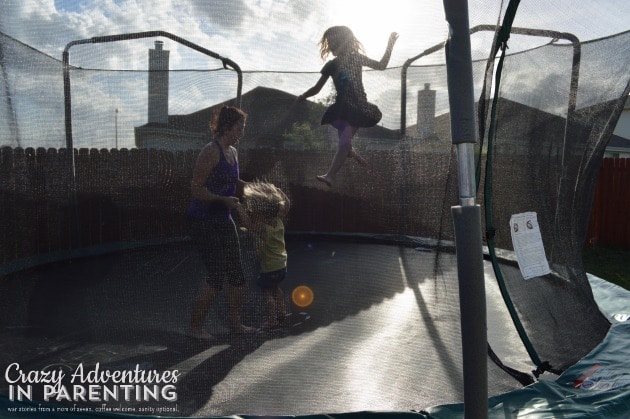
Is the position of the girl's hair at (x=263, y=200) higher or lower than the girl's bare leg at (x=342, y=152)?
lower

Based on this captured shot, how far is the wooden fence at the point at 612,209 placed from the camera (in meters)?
5.89

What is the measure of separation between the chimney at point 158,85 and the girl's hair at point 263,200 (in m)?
0.34

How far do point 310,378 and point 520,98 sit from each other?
1339 mm

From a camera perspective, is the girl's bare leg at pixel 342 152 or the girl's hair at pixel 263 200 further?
the girl's bare leg at pixel 342 152

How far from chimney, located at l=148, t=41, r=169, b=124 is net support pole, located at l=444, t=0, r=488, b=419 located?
0.83 m

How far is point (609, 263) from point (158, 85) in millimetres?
4965

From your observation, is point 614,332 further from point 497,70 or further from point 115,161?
point 115,161

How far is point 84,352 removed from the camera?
1572 mm

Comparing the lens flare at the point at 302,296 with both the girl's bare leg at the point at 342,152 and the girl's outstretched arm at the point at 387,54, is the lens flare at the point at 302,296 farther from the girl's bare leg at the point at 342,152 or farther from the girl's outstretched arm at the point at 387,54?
the girl's outstretched arm at the point at 387,54

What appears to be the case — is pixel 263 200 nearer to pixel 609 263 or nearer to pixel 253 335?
pixel 253 335

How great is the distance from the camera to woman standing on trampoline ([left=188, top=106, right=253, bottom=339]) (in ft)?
4.86

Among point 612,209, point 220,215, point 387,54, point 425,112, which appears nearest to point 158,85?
point 220,215

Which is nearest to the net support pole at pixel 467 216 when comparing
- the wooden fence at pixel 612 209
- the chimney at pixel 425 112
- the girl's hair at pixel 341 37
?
the girl's hair at pixel 341 37

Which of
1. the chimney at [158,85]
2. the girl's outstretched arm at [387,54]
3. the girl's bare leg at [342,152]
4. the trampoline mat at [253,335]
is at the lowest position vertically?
the trampoline mat at [253,335]
